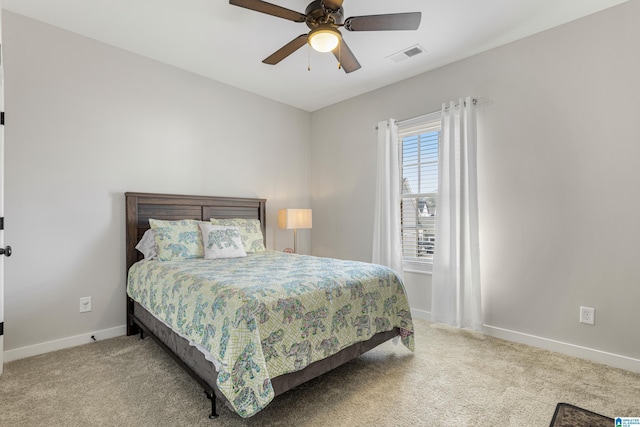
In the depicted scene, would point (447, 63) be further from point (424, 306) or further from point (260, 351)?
point (260, 351)

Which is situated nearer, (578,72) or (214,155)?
(578,72)

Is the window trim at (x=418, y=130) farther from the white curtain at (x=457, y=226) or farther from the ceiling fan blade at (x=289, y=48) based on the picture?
the ceiling fan blade at (x=289, y=48)

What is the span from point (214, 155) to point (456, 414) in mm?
3316

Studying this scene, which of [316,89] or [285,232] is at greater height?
[316,89]

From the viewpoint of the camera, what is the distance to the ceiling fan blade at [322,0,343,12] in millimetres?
1879

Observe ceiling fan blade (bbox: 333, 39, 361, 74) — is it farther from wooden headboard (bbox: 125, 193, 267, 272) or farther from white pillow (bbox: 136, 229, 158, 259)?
white pillow (bbox: 136, 229, 158, 259)


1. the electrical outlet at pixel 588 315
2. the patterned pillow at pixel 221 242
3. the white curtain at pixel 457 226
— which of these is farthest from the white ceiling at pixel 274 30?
the electrical outlet at pixel 588 315

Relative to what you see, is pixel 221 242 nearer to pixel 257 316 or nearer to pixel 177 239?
pixel 177 239

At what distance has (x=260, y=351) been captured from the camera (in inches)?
60.5

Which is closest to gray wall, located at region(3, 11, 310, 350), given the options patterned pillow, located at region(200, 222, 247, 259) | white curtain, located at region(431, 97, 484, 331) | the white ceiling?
the white ceiling

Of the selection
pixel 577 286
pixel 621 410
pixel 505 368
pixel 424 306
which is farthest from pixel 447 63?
pixel 621 410

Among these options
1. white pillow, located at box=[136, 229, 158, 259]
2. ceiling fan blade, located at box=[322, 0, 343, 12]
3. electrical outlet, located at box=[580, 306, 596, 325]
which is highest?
ceiling fan blade, located at box=[322, 0, 343, 12]

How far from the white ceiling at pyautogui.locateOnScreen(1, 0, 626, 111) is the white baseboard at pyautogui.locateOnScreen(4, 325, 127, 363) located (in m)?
2.66

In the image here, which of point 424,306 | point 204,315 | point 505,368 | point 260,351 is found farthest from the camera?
point 424,306
